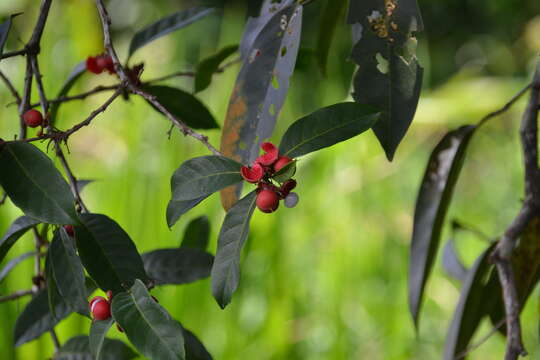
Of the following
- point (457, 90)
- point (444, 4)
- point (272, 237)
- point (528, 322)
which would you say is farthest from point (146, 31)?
point (444, 4)

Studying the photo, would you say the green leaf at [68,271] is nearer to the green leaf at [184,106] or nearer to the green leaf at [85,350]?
the green leaf at [85,350]

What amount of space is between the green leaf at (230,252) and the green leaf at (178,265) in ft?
0.56

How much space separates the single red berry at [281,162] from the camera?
37 centimetres

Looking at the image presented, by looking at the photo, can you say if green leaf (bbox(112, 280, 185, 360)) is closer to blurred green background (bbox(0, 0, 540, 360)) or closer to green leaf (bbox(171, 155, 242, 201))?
green leaf (bbox(171, 155, 242, 201))

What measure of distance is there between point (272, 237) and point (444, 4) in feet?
9.13

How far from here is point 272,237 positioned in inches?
63.2

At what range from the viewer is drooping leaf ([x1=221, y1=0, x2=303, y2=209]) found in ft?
1.55

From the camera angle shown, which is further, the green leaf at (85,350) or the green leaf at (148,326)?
the green leaf at (85,350)

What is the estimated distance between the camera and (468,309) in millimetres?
720

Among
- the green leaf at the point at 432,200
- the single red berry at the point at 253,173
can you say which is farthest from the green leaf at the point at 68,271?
the green leaf at the point at 432,200

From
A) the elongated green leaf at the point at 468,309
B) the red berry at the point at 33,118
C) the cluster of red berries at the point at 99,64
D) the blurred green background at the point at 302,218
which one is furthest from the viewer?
the blurred green background at the point at 302,218

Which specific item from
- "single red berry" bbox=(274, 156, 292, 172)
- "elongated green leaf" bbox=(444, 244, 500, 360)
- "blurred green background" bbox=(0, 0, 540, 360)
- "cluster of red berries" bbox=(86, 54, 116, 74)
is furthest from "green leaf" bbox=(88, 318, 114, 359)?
"blurred green background" bbox=(0, 0, 540, 360)

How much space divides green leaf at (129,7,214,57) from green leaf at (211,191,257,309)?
0.33 metres

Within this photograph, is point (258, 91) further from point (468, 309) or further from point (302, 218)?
point (302, 218)
